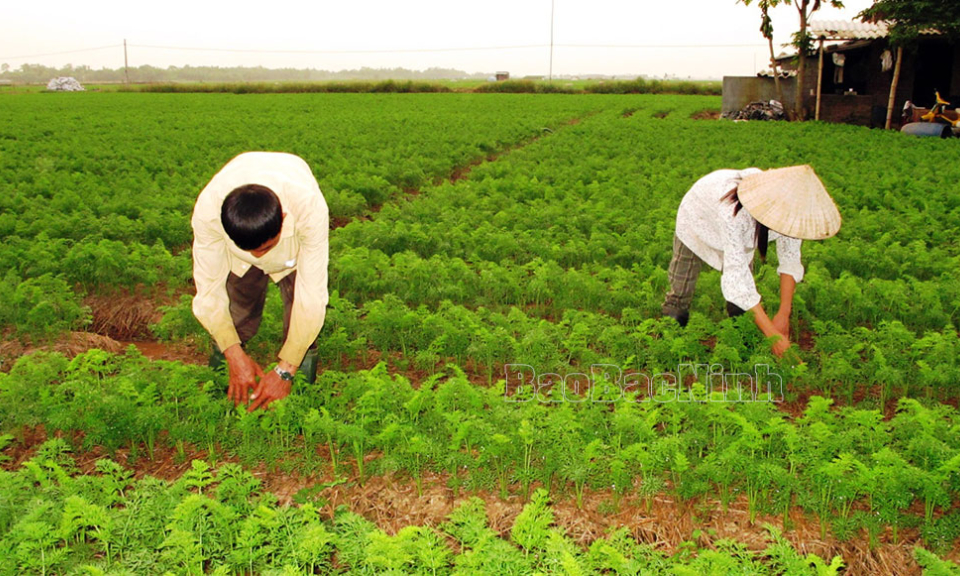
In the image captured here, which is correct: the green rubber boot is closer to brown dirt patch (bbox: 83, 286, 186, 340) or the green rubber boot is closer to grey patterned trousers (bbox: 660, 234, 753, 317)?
brown dirt patch (bbox: 83, 286, 186, 340)

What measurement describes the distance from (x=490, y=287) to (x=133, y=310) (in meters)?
3.88

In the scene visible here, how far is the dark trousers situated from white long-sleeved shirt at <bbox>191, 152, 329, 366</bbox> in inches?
23.5

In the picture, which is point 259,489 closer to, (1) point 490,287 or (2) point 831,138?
(1) point 490,287

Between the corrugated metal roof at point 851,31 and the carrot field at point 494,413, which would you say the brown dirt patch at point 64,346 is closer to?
the carrot field at point 494,413

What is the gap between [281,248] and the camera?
4398mm

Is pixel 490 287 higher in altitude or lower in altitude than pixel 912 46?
lower

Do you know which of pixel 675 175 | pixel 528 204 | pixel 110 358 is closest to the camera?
pixel 110 358

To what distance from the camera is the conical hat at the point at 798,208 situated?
182 inches

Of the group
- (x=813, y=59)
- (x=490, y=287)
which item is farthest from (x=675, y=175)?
(x=813, y=59)

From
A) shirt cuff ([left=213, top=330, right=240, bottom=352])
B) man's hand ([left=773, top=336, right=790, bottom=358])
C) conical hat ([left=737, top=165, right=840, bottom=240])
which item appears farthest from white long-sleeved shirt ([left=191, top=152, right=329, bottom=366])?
man's hand ([left=773, top=336, right=790, bottom=358])

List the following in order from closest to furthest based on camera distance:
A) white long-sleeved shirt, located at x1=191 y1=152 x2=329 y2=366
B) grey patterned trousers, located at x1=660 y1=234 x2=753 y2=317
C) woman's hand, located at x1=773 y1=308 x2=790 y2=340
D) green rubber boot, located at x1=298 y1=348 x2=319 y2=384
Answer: white long-sleeved shirt, located at x1=191 y1=152 x2=329 y2=366, green rubber boot, located at x1=298 y1=348 x2=319 y2=384, woman's hand, located at x1=773 y1=308 x2=790 y2=340, grey patterned trousers, located at x1=660 y1=234 x2=753 y2=317

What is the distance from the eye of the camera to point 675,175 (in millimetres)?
13781

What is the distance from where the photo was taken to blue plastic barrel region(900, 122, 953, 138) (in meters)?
21.6

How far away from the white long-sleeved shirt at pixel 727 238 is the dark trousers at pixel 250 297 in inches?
122
